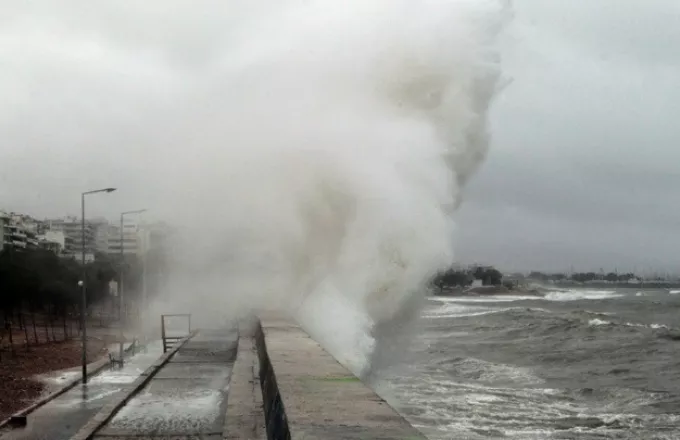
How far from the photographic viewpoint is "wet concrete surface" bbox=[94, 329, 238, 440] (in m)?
9.84

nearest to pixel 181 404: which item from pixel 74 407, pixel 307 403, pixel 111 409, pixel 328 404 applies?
pixel 111 409

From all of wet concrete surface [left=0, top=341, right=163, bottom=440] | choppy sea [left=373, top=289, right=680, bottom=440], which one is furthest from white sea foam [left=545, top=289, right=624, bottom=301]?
wet concrete surface [left=0, top=341, right=163, bottom=440]

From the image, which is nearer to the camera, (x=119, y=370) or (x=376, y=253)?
(x=376, y=253)

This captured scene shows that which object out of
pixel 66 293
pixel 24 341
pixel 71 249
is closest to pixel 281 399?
pixel 24 341

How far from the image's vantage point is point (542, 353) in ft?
138

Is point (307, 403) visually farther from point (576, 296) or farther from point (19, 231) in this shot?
point (576, 296)

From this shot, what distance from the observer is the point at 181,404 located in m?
11.8

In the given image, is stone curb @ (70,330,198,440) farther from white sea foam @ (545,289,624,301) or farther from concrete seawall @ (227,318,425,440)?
white sea foam @ (545,289,624,301)

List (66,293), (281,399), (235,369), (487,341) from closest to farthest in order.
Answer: (281,399) → (235,369) → (487,341) → (66,293)

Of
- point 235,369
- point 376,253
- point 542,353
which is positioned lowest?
point 542,353

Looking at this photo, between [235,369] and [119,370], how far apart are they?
11683 mm

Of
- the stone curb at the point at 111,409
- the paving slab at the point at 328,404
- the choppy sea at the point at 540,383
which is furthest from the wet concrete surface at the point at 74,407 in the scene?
the choppy sea at the point at 540,383

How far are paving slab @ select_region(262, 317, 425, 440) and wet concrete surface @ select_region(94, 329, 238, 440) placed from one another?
1275mm

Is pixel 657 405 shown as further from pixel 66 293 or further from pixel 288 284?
pixel 66 293
